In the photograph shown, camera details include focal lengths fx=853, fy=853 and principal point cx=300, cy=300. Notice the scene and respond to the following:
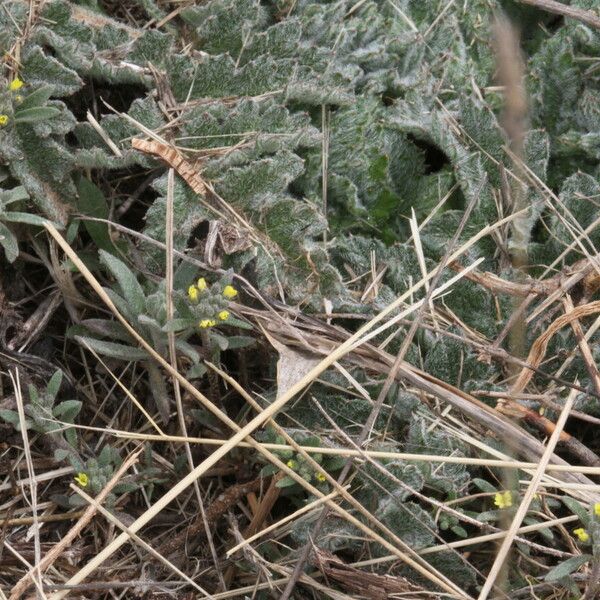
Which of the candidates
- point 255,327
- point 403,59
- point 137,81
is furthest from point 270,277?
point 403,59

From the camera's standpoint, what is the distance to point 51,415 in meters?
1.81

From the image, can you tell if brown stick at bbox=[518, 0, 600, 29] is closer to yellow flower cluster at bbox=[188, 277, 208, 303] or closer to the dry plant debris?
the dry plant debris

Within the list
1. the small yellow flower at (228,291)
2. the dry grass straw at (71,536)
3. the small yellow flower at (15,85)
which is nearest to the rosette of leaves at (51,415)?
the dry grass straw at (71,536)

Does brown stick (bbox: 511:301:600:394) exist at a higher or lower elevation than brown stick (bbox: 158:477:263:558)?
higher

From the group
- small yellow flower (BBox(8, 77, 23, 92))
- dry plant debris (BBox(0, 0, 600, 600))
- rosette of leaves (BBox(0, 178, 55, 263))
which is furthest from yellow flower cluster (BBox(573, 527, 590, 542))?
small yellow flower (BBox(8, 77, 23, 92))

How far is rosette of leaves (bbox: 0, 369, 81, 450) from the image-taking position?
1.79 meters

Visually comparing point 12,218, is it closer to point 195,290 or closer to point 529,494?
point 195,290

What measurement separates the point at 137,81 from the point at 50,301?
59cm

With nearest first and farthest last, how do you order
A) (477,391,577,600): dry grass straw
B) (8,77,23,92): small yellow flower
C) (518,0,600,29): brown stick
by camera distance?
(477,391,577,600): dry grass straw
(8,77,23,92): small yellow flower
(518,0,600,29): brown stick

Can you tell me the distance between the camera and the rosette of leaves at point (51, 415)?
1790 millimetres

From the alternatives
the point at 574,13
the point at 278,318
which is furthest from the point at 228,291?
the point at 574,13

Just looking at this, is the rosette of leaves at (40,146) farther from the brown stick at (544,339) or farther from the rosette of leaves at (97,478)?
the brown stick at (544,339)

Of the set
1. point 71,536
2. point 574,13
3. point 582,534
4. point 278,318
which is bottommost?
point 71,536

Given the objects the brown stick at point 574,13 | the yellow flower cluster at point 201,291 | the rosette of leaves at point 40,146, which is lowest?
the yellow flower cluster at point 201,291
